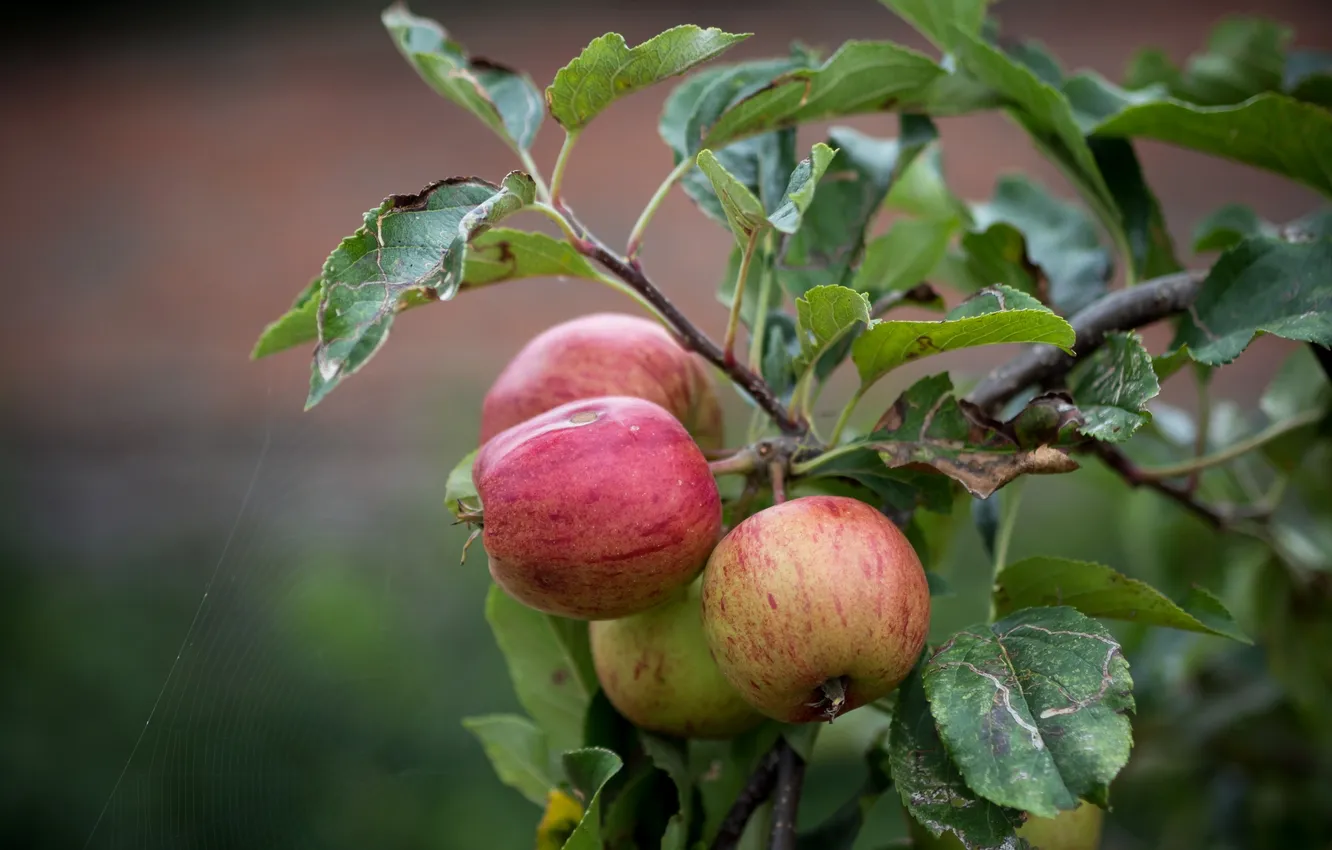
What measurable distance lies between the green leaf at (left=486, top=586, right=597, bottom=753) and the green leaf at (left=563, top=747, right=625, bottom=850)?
9 cm

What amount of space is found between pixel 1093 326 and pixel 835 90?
0.21m

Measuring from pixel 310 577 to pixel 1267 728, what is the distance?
4.96 ft

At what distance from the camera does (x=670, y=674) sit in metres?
0.55

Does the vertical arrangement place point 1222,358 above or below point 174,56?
below

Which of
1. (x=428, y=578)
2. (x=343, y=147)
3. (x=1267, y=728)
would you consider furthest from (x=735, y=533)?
(x=343, y=147)

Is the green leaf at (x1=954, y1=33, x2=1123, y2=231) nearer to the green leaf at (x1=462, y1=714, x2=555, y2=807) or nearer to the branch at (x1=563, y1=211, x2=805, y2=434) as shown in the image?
the branch at (x1=563, y1=211, x2=805, y2=434)

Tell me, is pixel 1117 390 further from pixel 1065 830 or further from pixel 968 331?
pixel 1065 830

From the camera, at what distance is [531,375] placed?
1.93 ft

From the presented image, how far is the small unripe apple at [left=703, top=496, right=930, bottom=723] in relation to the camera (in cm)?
47

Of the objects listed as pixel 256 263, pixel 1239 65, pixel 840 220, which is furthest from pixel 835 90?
pixel 256 263

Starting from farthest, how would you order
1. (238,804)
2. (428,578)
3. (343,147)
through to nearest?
(343,147) < (428,578) < (238,804)

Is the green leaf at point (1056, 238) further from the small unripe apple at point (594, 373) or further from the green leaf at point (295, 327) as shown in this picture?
the green leaf at point (295, 327)

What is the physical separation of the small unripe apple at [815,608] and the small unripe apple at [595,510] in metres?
0.03

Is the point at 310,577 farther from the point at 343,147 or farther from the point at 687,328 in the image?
the point at 343,147
